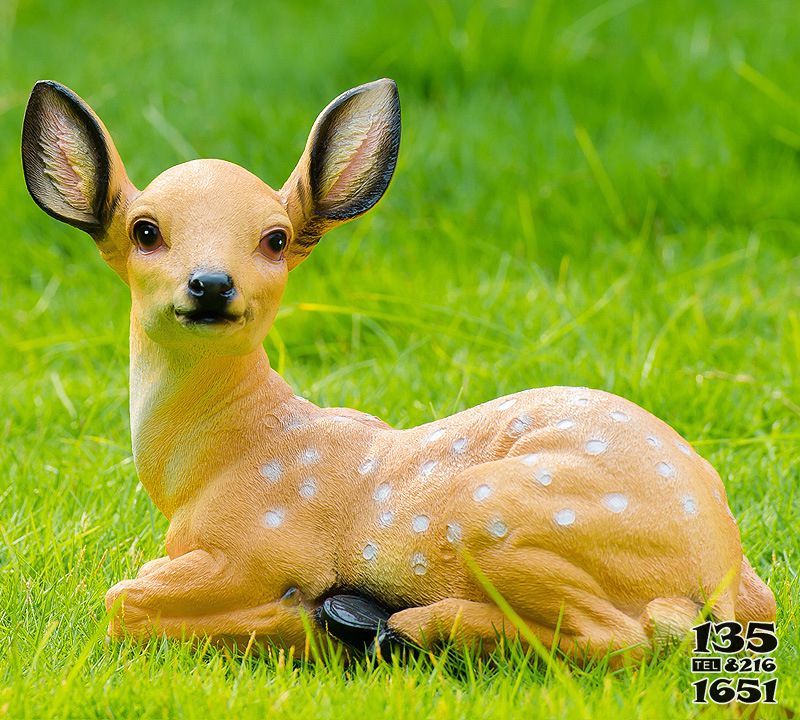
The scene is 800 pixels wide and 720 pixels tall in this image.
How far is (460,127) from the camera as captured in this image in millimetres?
6555

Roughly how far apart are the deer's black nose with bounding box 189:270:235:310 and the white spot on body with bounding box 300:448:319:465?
45 cm

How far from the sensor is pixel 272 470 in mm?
2869

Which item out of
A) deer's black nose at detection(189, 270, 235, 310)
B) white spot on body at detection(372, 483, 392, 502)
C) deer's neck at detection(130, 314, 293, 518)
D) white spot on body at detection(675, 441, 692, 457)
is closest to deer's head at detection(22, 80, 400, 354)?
deer's black nose at detection(189, 270, 235, 310)

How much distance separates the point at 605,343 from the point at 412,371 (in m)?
0.79

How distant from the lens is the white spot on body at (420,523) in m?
2.70

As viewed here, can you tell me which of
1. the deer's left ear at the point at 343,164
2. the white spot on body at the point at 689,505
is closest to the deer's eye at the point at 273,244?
the deer's left ear at the point at 343,164

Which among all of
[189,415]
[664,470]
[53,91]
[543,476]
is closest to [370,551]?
[543,476]

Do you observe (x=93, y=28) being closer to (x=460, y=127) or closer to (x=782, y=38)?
(x=460, y=127)

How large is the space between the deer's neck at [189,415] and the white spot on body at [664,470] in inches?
34.7

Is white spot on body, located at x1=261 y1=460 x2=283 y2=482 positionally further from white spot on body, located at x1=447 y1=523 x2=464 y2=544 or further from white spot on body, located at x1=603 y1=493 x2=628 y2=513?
white spot on body, located at x1=603 y1=493 x2=628 y2=513

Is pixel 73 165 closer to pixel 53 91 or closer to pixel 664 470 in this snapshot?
pixel 53 91

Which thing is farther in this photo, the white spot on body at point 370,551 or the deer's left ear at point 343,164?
the deer's left ear at point 343,164

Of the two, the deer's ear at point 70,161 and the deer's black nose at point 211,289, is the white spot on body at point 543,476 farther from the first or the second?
the deer's ear at point 70,161

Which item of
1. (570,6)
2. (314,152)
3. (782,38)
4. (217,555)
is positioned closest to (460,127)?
(570,6)
